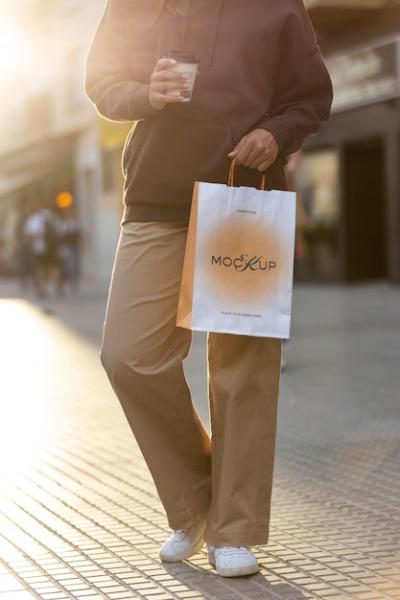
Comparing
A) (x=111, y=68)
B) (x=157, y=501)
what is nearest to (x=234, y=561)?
(x=157, y=501)

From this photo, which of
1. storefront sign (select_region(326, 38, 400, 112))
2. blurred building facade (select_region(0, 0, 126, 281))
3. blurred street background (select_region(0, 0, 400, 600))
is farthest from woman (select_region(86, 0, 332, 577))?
blurred building facade (select_region(0, 0, 126, 281))

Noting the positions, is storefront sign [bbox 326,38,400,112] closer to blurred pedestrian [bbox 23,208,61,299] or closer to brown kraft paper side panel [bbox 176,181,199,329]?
blurred pedestrian [bbox 23,208,61,299]

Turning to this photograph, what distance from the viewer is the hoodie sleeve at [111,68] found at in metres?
3.85

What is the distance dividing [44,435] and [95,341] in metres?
6.29

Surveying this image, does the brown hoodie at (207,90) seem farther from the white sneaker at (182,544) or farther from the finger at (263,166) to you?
the white sneaker at (182,544)

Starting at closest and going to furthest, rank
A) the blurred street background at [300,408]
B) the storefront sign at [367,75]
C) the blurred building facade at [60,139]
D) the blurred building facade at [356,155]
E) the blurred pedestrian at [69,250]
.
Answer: the blurred street background at [300,408] < the storefront sign at [367,75] < the blurred building facade at [356,155] < the blurred pedestrian at [69,250] < the blurred building facade at [60,139]

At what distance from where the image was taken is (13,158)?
1711 inches

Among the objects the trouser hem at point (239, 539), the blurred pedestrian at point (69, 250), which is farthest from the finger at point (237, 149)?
the blurred pedestrian at point (69, 250)

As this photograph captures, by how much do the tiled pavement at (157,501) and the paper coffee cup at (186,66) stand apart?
1343 mm

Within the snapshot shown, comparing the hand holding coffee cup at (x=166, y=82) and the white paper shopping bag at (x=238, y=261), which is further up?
the hand holding coffee cup at (x=166, y=82)

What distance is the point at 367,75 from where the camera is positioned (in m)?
21.6

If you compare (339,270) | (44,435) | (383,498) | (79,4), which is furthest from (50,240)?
(383,498)

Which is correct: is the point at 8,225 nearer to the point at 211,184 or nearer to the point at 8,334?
the point at 8,334

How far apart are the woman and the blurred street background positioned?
0.26 metres
